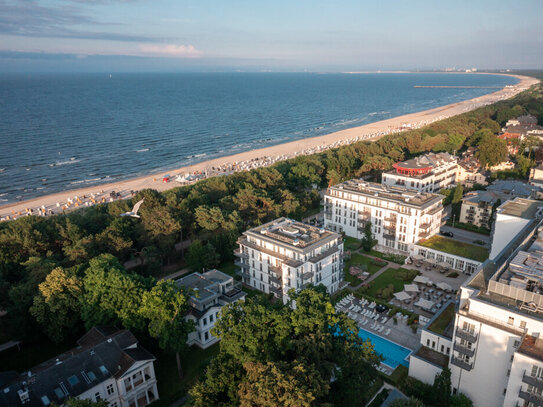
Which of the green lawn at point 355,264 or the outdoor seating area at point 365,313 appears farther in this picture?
the green lawn at point 355,264

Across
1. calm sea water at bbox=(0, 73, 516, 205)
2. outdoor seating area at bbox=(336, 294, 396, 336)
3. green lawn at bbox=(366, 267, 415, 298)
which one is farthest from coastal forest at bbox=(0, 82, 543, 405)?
calm sea water at bbox=(0, 73, 516, 205)

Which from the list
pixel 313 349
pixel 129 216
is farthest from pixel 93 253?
pixel 313 349

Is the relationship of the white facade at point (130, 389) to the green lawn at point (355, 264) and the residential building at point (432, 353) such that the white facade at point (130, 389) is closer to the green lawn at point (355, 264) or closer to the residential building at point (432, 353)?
the residential building at point (432, 353)

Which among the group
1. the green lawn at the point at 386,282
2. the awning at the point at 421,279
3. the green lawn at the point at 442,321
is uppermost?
the green lawn at the point at 442,321

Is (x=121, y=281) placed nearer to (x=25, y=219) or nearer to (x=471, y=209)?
(x=25, y=219)

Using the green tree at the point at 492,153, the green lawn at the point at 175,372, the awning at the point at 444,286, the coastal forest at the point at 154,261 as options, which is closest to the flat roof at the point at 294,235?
the coastal forest at the point at 154,261
